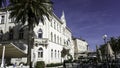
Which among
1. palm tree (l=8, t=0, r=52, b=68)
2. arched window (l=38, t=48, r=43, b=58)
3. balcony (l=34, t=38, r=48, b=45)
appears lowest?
arched window (l=38, t=48, r=43, b=58)

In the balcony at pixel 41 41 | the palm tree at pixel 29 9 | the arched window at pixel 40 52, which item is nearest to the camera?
the palm tree at pixel 29 9

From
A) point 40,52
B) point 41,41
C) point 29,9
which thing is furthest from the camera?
point 40,52

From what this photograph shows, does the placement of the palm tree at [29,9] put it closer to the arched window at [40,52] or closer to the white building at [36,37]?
the white building at [36,37]

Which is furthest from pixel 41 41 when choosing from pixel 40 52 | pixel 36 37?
pixel 40 52

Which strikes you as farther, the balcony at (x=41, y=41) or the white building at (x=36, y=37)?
the white building at (x=36, y=37)

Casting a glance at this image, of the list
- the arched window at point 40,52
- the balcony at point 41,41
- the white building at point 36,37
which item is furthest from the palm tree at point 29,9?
the arched window at point 40,52

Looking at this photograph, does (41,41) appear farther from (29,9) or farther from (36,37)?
(29,9)

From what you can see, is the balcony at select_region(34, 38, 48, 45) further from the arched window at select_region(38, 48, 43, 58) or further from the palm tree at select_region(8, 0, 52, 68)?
the palm tree at select_region(8, 0, 52, 68)

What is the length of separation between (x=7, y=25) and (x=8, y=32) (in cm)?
158

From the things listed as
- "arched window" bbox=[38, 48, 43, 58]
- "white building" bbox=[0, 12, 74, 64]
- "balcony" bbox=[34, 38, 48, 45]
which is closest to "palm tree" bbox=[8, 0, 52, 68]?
"balcony" bbox=[34, 38, 48, 45]

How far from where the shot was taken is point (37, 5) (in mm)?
28016

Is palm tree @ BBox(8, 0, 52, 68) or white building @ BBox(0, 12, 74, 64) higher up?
palm tree @ BBox(8, 0, 52, 68)

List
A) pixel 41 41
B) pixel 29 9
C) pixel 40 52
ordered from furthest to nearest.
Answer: pixel 40 52, pixel 41 41, pixel 29 9

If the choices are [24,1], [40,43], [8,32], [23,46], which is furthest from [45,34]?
[24,1]
